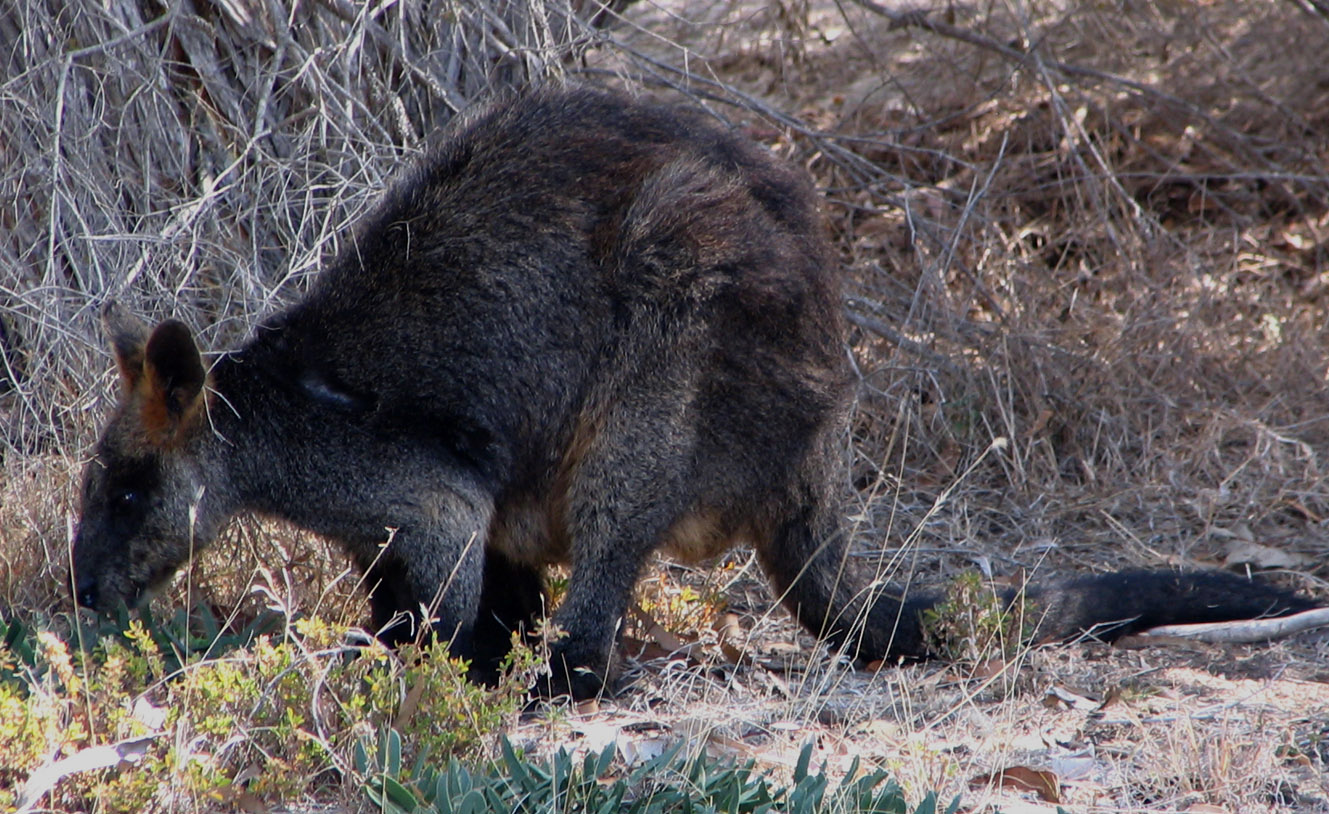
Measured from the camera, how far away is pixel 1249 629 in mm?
4531

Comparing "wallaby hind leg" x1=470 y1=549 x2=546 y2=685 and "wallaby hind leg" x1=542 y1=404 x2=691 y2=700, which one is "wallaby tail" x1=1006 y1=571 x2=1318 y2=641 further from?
"wallaby hind leg" x1=470 y1=549 x2=546 y2=685

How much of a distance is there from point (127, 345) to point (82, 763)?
150 cm

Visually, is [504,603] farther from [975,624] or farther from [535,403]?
[975,624]

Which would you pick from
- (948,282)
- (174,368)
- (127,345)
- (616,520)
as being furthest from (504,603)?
(948,282)

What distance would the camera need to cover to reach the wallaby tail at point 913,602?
447cm

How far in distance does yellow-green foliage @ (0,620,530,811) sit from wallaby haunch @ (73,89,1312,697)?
1.96 ft

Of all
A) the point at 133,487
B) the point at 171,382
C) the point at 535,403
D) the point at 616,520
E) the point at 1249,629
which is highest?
the point at 171,382

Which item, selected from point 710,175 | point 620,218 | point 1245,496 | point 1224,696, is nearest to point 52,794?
point 620,218

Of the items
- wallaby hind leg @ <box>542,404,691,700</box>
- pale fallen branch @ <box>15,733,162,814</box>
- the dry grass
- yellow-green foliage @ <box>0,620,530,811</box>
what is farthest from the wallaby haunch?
pale fallen branch @ <box>15,733,162,814</box>

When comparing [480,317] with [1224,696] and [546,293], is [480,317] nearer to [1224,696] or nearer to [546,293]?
[546,293]

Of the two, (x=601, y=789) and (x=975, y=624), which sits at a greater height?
(x=601, y=789)

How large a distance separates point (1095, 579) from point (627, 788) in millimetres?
2064

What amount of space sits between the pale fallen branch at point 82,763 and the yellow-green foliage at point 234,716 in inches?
0.9

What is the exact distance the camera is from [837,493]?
458 cm
